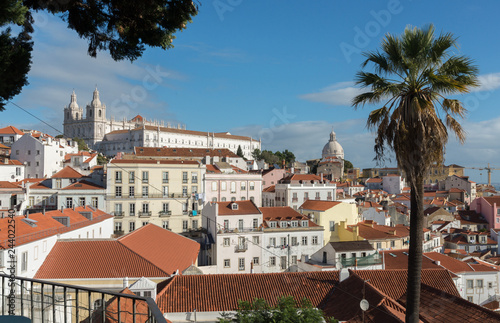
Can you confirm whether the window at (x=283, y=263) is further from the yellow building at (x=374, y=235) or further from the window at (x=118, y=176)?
the window at (x=118, y=176)

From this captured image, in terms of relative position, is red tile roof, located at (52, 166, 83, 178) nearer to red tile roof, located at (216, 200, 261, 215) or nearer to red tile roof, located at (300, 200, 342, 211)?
red tile roof, located at (216, 200, 261, 215)

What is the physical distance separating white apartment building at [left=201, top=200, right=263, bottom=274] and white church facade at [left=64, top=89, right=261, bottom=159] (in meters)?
106

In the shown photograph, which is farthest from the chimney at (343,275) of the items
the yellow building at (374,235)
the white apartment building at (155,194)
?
the white apartment building at (155,194)

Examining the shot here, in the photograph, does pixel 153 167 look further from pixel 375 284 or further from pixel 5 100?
pixel 5 100

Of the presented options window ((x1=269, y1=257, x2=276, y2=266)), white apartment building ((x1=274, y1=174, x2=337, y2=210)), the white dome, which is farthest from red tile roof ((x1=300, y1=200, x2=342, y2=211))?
the white dome

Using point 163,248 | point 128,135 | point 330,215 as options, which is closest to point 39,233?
point 163,248

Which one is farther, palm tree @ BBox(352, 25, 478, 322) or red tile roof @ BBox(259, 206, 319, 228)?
red tile roof @ BBox(259, 206, 319, 228)

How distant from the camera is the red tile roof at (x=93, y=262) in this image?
20.7 meters

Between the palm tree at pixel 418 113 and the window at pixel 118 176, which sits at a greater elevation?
the palm tree at pixel 418 113

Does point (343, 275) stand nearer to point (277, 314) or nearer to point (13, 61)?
point (277, 314)

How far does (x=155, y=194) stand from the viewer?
4412cm

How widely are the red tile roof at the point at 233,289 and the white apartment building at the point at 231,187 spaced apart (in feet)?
90.8

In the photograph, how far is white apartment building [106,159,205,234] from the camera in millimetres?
42656

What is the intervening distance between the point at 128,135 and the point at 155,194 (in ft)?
352
